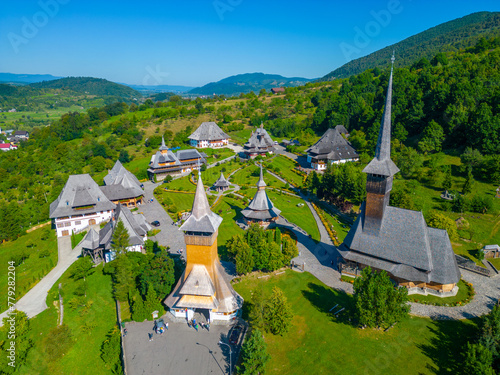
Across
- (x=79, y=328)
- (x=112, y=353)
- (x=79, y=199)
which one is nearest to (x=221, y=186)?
(x=79, y=199)

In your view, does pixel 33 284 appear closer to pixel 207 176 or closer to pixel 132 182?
pixel 132 182

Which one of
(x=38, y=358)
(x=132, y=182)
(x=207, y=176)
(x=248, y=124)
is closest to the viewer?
(x=38, y=358)

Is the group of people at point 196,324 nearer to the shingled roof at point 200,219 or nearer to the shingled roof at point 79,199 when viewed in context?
the shingled roof at point 200,219

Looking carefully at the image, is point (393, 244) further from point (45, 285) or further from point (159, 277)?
point (45, 285)

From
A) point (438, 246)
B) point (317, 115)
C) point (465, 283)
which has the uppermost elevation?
point (317, 115)

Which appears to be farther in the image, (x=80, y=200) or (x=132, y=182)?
(x=132, y=182)

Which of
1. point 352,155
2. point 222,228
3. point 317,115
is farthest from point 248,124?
point 222,228
